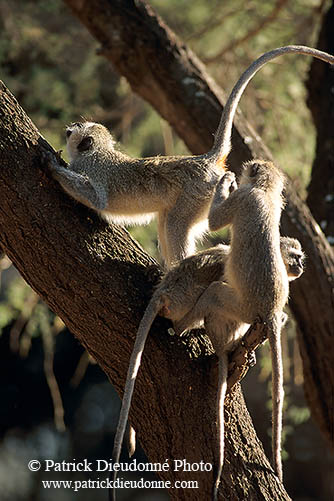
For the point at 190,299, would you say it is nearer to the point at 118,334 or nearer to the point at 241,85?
the point at 118,334

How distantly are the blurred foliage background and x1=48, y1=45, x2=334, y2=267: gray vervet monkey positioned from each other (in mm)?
1293

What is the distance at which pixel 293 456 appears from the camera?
942cm

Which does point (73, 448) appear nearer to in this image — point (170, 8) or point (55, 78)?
point (55, 78)

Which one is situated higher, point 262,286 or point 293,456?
point 293,456

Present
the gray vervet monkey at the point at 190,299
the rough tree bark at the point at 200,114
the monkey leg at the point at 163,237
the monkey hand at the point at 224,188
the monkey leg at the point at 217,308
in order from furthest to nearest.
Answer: the rough tree bark at the point at 200,114 → the monkey leg at the point at 163,237 → the monkey hand at the point at 224,188 → the monkey leg at the point at 217,308 → the gray vervet monkey at the point at 190,299

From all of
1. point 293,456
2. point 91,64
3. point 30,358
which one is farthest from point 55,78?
point 293,456

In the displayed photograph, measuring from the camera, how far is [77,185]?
3.28 m

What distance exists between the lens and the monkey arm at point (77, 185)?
3.18 metres

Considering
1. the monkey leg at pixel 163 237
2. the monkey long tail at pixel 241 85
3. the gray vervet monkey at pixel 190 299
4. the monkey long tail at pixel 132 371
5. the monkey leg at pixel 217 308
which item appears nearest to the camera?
the monkey long tail at pixel 132 371

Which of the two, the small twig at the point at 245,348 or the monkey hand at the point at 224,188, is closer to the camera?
the small twig at the point at 245,348

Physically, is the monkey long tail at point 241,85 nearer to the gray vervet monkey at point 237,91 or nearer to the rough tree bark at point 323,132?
the gray vervet monkey at point 237,91

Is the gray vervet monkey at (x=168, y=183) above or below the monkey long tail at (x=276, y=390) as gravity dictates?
above

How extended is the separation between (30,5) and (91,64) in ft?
3.60

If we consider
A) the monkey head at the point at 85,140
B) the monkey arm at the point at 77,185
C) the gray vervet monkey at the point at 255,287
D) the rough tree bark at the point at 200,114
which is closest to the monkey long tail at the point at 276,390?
the gray vervet monkey at the point at 255,287
